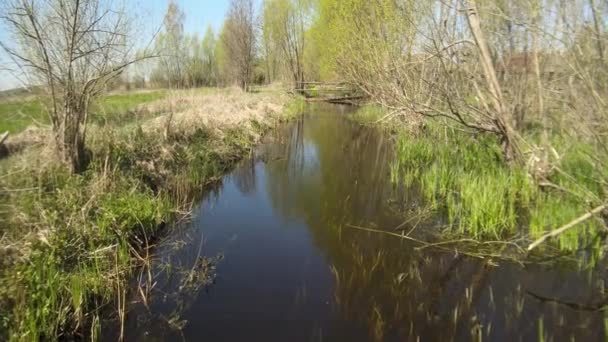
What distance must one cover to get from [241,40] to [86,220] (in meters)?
29.6

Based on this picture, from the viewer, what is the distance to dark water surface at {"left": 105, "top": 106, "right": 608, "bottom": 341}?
3279mm

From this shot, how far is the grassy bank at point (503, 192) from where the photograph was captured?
14.0ft

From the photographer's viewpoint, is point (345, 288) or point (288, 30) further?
point (288, 30)

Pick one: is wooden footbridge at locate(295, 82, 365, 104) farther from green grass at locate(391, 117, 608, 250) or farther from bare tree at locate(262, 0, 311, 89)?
green grass at locate(391, 117, 608, 250)

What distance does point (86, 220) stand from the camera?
4.25m

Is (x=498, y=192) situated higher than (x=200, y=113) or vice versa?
(x=200, y=113)

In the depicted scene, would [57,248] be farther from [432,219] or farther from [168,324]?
[432,219]

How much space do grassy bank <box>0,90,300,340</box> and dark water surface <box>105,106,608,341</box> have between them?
38 cm

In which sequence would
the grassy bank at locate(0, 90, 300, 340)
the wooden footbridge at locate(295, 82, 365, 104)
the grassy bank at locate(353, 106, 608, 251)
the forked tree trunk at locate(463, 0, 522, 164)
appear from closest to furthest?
the grassy bank at locate(0, 90, 300, 340)
the grassy bank at locate(353, 106, 608, 251)
the forked tree trunk at locate(463, 0, 522, 164)
the wooden footbridge at locate(295, 82, 365, 104)

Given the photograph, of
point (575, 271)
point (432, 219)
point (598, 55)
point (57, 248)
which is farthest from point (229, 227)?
point (598, 55)

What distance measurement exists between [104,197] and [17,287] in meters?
2.11

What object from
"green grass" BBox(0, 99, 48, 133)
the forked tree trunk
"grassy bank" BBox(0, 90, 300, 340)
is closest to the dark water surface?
"grassy bank" BBox(0, 90, 300, 340)

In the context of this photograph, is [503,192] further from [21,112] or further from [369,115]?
[369,115]

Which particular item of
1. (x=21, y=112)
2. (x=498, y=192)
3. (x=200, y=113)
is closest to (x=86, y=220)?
(x=21, y=112)
